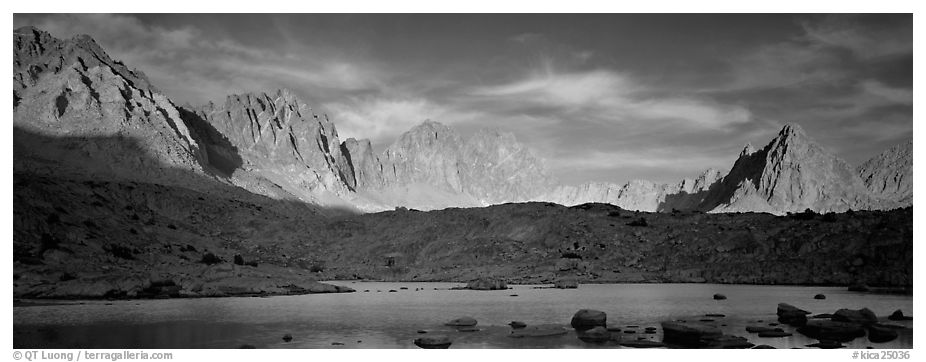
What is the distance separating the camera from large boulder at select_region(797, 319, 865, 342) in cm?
3703

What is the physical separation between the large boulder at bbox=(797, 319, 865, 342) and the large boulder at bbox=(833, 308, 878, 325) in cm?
130

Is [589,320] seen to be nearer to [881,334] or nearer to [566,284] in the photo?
[881,334]

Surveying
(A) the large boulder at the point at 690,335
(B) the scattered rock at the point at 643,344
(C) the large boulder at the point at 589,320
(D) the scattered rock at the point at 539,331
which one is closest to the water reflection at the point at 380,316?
(D) the scattered rock at the point at 539,331

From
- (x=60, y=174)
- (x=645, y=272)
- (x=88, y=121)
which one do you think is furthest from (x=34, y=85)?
(x=645, y=272)

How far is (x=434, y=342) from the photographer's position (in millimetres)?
35062

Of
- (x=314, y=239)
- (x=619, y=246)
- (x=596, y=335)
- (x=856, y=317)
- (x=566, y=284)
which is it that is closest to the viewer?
(x=596, y=335)

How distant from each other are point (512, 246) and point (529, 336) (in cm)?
6659

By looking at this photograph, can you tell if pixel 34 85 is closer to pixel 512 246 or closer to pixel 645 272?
pixel 512 246

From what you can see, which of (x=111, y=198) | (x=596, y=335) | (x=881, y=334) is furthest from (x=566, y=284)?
(x=111, y=198)

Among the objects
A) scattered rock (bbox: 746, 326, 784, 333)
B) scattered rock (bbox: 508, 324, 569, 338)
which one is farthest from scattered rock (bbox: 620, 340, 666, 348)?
scattered rock (bbox: 746, 326, 784, 333)

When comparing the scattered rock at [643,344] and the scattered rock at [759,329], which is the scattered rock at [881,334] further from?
the scattered rock at [643,344]

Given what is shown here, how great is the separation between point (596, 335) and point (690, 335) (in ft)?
13.8

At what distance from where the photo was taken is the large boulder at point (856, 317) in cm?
4034

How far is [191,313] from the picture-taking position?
50.3 meters
